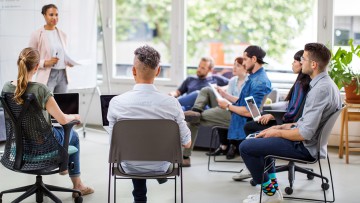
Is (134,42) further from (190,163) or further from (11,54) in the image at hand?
(190,163)

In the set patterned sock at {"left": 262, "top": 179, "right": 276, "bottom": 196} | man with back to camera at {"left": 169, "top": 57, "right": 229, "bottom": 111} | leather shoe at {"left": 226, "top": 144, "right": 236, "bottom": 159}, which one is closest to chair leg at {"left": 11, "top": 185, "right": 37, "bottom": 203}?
patterned sock at {"left": 262, "top": 179, "right": 276, "bottom": 196}

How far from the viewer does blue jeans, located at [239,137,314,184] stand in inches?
173

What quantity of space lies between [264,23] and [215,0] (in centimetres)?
126

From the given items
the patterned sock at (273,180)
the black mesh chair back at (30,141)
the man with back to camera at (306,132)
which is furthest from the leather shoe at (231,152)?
the black mesh chair back at (30,141)

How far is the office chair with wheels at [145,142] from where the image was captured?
11.9ft

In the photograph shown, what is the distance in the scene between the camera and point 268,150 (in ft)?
14.4

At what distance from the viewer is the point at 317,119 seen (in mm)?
4227

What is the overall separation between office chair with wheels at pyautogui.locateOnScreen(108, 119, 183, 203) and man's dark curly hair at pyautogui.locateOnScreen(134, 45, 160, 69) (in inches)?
13.2

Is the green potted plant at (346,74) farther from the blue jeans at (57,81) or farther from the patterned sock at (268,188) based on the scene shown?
the blue jeans at (57,81)

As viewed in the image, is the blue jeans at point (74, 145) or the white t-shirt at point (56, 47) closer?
the blue jeans at point (74, 145)

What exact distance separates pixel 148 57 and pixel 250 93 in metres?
1.99

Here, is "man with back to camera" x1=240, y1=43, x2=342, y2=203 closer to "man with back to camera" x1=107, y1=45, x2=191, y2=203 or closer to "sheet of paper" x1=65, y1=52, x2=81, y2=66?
"man with back to camera" x1=107, y1=45, x2=191, y2=203

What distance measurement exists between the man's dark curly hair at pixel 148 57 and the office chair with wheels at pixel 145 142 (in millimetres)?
336

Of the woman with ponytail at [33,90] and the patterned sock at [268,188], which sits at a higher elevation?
the woman with ponytail at [33,90]
